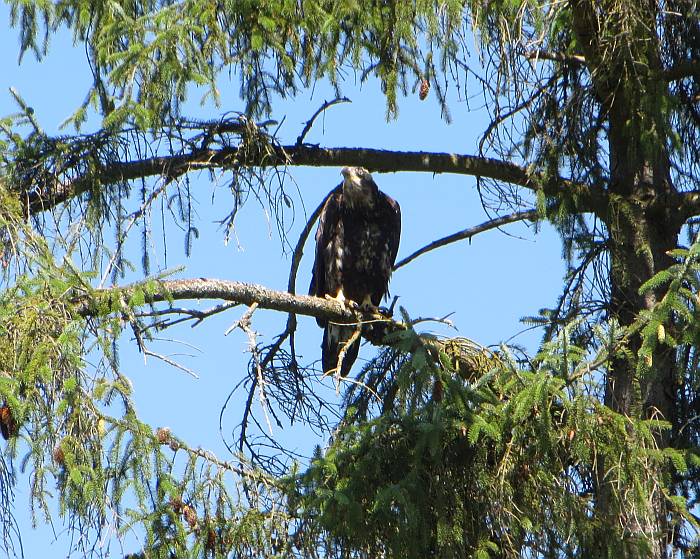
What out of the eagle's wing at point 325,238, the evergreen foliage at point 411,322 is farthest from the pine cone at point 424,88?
the eagle's wing at point 325,238

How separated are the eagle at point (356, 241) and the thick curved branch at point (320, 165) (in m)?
1.86

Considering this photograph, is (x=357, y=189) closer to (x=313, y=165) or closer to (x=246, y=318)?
(x=313, y=165)

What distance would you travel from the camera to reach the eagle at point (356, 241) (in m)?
8.14

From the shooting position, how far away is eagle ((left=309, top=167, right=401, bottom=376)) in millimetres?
8141

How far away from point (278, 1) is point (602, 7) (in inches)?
63.6

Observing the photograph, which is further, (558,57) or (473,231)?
(473,231)

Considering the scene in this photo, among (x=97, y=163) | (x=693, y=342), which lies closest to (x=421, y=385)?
(x=693, y=342)

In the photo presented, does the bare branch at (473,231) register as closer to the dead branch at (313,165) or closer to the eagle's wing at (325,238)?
the dead branch at (313,165)

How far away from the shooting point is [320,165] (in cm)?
623

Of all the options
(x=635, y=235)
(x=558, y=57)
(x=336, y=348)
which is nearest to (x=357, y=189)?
(x=336, y=348)

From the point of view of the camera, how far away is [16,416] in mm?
4102

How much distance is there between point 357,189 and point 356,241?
1.19 feet

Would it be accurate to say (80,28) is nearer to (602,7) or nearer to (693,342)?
(602,7)

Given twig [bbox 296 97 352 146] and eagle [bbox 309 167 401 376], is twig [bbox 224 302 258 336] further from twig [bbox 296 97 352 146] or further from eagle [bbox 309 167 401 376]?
eagle [bbox 309 167 401 376]
